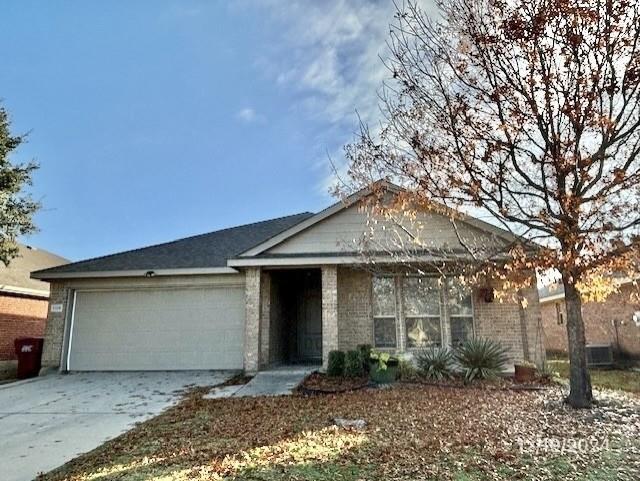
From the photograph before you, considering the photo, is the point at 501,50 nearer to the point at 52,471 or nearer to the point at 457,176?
the point at 457,176

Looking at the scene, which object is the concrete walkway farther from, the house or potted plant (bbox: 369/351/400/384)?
potted plant (bbox: 369/351/400/384)

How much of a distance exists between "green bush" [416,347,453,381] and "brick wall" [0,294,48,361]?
580 inches

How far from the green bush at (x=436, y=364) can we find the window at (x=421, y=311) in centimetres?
119

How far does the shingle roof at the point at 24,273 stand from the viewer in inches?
627

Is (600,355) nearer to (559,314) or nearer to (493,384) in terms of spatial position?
(559,314)

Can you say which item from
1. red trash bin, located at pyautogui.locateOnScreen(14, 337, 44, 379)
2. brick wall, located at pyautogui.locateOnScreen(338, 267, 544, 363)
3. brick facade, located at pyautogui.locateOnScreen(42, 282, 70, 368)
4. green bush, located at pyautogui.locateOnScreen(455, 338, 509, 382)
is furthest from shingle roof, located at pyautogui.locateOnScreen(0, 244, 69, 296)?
green bush, located at pyautogui.locateOnScreen(455, 338, 509, 382)

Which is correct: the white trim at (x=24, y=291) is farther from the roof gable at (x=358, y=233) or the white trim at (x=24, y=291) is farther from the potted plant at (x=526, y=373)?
the potted plant at (x=526, y=373)

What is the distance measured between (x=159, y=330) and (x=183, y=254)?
8.03ft

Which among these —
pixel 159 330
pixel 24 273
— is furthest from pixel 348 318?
pixel 24 273

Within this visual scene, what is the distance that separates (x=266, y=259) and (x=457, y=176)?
5502 mm

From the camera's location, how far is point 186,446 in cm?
546

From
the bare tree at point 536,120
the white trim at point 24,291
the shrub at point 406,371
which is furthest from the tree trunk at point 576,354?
the white trim at point 24,291

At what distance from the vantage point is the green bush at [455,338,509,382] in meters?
9.72

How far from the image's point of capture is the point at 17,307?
16.5 m
